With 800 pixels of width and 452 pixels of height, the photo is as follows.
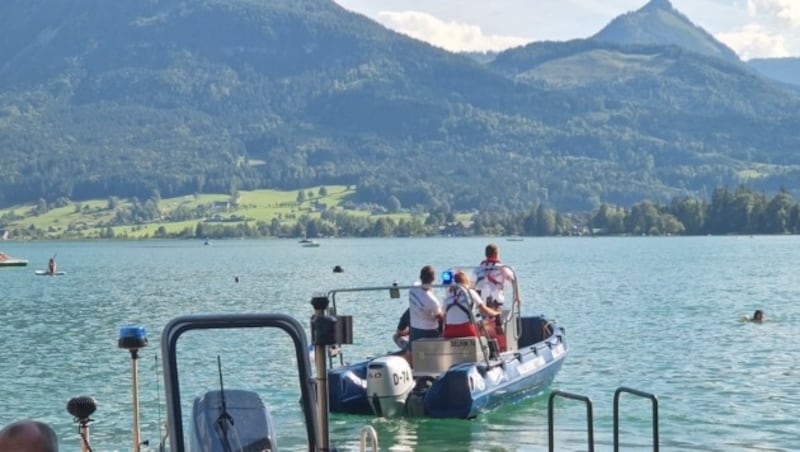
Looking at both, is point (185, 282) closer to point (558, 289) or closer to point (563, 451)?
point (558, 289)

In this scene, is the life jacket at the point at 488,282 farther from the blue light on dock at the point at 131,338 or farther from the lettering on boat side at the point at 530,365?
the blue light on dock at the point at 131,338

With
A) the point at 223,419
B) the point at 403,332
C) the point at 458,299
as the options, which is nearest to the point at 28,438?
the point at 223,419

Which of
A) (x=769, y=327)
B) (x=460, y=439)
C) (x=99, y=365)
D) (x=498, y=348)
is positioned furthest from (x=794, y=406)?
(x=769, y=327)

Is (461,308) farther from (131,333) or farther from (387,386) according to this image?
(131,333)

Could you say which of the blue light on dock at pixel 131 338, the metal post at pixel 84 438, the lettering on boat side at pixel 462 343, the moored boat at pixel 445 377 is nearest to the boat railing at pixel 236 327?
the metal post at pixel 84 438

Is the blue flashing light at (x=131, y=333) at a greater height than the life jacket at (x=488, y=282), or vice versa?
the blue flashing light at (x=131, y=333)

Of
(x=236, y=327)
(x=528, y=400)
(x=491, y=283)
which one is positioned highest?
(x=236, y=327)

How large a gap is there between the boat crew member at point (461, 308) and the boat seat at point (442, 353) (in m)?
0.12

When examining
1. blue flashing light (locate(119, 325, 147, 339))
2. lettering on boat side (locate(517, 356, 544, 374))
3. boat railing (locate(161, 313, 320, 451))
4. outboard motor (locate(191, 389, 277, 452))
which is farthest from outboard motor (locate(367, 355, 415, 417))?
boat railing (locate(161, 313, 320, 451))

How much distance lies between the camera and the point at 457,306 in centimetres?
1927

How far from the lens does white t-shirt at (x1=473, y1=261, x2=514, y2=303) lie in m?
20.9

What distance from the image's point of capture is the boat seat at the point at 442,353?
1967 centimetres

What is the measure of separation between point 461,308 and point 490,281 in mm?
1757

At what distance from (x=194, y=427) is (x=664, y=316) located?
131ft
